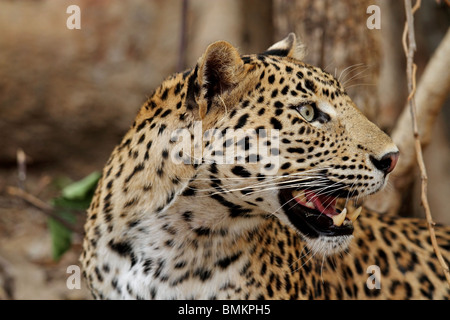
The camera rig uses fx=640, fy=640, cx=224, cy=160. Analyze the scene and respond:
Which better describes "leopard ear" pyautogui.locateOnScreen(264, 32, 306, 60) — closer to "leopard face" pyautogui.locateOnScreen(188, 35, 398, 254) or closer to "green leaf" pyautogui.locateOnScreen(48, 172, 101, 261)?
"leopard face" pyautogui.locateOnScreen(188, 35, 398, 254)

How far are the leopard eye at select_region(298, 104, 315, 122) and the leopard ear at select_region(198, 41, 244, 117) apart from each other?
1.38 feet

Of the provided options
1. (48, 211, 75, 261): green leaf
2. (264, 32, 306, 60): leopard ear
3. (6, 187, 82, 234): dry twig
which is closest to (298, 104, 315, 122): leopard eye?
(264, 32, 306, 60): leopard ear

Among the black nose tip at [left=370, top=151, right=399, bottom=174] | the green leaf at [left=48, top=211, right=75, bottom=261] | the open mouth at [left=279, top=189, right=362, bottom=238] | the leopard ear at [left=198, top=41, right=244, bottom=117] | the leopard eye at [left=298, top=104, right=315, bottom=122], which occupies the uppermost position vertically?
the leopard ear at [left=198, top=41, right=244, bottom=117]

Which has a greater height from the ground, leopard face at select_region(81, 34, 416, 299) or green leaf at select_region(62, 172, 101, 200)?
leopard face at select_region(81, 34, 416, 299)

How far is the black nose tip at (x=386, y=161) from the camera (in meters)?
3.88

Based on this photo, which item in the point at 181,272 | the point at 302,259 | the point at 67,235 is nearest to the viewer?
the point at 181,272

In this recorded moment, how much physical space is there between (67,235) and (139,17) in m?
3.71

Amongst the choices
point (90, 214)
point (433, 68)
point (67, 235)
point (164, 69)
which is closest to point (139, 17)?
point (164, 69)

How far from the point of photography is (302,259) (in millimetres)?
4594

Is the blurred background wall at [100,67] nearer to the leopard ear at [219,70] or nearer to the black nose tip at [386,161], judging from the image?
the black nose tip at [386,161]

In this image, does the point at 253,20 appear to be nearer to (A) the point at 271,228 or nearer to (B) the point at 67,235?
(B) the point at 67,235

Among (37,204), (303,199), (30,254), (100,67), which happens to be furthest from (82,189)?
(100,67)

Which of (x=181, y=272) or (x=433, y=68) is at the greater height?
(x=433, y=68)

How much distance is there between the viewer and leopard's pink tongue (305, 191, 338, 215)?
4074 millimetres
